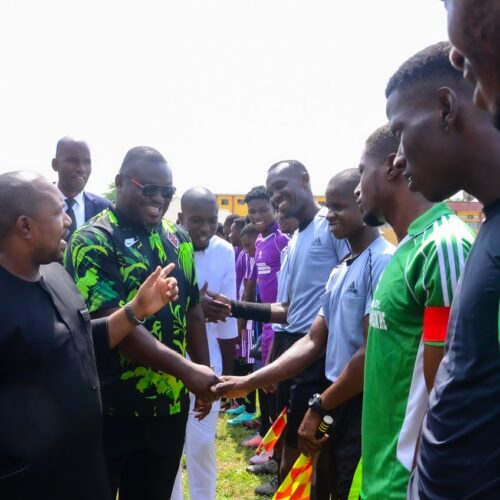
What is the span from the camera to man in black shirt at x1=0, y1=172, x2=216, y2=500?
7.32 ft

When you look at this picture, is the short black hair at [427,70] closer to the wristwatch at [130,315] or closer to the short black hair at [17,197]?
the short black hair at [17,197]

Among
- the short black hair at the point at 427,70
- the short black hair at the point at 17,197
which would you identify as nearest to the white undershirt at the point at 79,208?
the short black hair at the point at 17,197

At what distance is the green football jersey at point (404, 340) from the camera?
1.92 metres

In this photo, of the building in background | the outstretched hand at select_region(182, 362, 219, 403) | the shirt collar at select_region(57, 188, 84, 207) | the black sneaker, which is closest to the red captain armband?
the outstretched hand at select_region(182, 362, 219, 403)

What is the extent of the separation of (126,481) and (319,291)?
6.10 ft

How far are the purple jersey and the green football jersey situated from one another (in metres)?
4.43

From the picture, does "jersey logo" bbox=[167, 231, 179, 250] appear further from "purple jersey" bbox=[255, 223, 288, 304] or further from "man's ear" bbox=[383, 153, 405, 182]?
"purple jersey" bbox=[255, 223, 288, 304]

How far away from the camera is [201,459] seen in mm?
4301

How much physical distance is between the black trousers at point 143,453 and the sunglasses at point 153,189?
1237 millimetres

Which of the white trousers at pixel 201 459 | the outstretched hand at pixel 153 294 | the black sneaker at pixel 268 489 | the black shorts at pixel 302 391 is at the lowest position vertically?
the black sneaker at pixel 268 489

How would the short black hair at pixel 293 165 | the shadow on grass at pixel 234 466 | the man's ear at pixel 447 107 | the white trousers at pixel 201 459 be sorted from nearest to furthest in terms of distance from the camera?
1. the man's ear at pixel 447 107
2. the white trousers at pixel 201 459
3. the short black hair at pixel 293 165
4. the shadow on grass at pixel 234 466

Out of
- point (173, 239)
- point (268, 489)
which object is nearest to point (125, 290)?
point (173, 239)

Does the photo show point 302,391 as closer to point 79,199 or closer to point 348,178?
point 348,178

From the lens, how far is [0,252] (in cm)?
241
